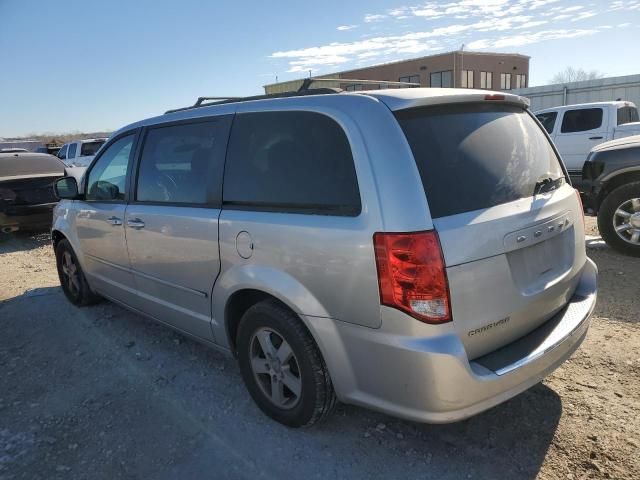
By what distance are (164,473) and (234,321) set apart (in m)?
0.93

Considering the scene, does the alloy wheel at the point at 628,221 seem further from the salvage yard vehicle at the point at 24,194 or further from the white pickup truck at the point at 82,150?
the white pickup truck at the point at 82,150

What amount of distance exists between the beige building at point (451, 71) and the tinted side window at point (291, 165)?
44.4 metres

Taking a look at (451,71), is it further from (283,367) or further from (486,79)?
(283,367)

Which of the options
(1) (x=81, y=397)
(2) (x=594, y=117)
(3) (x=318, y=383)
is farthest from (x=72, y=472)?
(2) (x=594, y=117)

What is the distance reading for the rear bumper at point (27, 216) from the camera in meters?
8.65

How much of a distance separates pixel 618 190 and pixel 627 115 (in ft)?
22.3

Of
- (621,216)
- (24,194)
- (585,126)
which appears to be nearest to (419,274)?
(621,216)

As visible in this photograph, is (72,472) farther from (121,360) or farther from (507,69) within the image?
(507,69)

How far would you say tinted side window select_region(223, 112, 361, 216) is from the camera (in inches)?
95.3

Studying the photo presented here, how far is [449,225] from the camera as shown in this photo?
7.20 feet

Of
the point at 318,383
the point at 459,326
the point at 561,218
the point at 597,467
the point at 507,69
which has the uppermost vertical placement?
the point at 507,69

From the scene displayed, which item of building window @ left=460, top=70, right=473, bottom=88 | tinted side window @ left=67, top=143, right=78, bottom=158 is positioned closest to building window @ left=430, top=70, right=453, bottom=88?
building window @ left=460, top=70, right=473, bottom=88

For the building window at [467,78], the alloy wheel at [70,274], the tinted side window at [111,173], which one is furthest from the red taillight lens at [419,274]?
the building window at [467,78]

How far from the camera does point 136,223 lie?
12.2 feet
